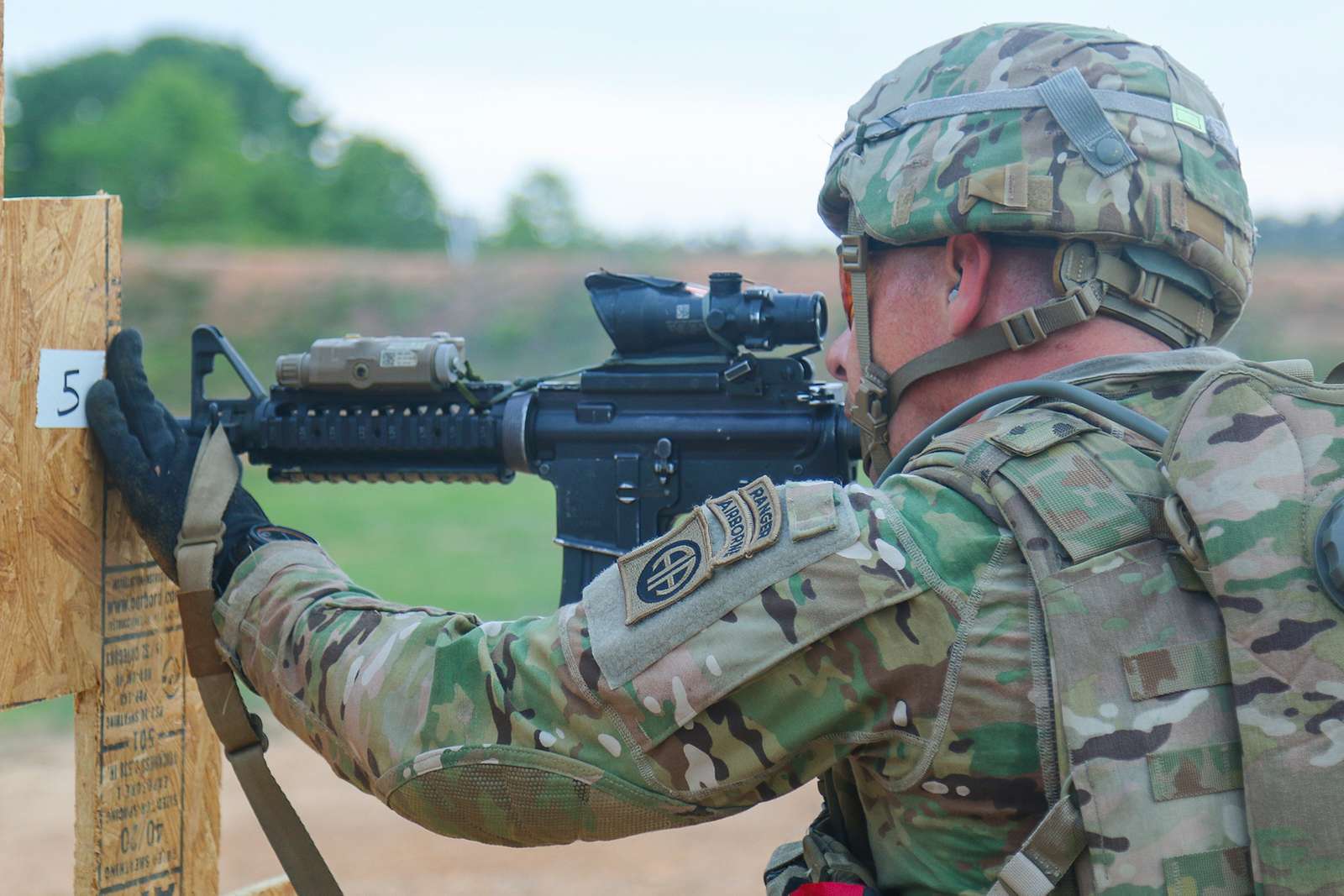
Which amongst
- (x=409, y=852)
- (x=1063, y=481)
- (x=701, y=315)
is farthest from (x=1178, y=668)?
(x=409, y=852)

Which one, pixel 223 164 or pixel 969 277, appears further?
pixel 223 164

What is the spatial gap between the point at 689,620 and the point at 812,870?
0.57m

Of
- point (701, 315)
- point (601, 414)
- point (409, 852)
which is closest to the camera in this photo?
point (701, 315)

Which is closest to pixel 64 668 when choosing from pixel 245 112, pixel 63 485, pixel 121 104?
pixel 63 485

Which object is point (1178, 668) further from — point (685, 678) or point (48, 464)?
point (48, 464)

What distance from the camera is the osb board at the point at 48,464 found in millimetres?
2689

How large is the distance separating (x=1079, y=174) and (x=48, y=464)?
2.05 m

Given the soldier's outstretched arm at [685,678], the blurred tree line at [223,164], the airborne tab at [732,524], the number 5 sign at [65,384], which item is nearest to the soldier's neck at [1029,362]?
the soldier's outstretched arm at [685,678]

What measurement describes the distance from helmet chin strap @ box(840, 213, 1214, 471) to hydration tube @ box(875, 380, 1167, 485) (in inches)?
6.6

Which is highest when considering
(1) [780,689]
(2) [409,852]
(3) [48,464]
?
(3) [48,464]

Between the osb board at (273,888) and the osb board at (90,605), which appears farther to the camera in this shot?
the osb board at (273,888)

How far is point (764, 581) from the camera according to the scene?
6.19 feet

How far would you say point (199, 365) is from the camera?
127 inches

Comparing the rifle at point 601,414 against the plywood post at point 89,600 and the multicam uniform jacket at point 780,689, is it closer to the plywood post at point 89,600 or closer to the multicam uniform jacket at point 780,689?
the plywood post at point 89,600
